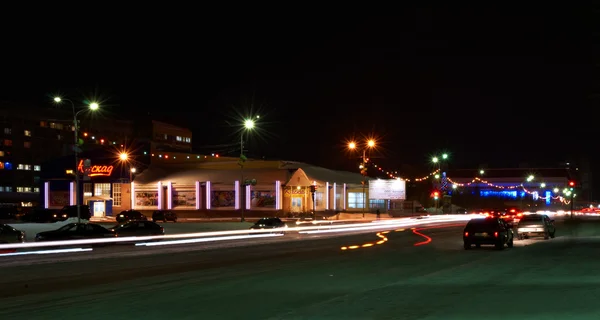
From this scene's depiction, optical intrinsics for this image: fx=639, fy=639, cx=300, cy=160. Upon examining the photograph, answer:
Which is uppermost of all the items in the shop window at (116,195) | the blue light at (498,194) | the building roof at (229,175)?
the building roof at (229,175)

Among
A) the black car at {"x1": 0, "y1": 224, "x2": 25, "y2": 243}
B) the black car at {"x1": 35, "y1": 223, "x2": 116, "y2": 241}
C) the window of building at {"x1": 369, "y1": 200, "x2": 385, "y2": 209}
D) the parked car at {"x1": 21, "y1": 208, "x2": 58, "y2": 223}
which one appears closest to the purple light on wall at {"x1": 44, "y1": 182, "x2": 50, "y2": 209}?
the parked car at {"x1": 21, "y1": 208, "x2": 58, "y2": 223}

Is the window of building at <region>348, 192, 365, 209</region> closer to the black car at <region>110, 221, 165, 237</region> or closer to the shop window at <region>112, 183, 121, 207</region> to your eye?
the shop window at <region>112, 183, 121, 207</region>

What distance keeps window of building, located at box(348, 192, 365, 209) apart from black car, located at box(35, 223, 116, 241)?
49.7 metres

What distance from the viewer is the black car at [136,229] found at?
3750 cm

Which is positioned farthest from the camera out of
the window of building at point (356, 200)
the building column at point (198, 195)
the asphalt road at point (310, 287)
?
the window of building at point (356, 200)

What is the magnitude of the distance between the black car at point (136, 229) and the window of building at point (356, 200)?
44.3 m

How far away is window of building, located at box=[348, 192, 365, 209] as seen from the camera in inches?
3206

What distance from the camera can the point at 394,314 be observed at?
11539 mm

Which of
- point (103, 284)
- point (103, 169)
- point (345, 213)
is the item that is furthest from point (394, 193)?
point (103, 284)

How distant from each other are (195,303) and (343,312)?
3296 millimetres

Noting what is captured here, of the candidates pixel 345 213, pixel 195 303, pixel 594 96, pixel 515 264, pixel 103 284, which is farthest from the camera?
pixel 345 213

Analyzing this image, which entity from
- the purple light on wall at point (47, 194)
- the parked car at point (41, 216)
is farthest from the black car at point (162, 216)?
the purple light on wall at point (47, 194)

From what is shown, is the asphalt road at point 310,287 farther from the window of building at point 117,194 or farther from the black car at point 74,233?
the window of building at point 117,194

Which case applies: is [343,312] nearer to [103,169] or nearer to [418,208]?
[103,169]
